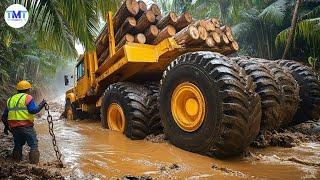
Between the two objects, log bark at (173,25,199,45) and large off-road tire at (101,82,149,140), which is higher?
log bark at (173,25,199,45)

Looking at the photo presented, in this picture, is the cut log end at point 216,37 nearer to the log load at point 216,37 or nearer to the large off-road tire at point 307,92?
the log load at point 216,37

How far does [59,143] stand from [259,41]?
546 inches

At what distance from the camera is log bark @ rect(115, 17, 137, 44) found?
6883 millimetres

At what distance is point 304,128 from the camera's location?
6625 mm

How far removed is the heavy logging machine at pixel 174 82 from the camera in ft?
14.5

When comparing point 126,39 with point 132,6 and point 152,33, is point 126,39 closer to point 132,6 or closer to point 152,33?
point 152,33

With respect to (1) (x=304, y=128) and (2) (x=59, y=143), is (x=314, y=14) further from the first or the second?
(2) (x=59, y=143)

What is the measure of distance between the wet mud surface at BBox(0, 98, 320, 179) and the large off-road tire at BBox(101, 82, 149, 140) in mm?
292

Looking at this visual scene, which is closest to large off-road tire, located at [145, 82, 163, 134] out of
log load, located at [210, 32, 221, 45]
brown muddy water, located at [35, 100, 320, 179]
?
brown muddy water, located at [35, 100, 320, 179]

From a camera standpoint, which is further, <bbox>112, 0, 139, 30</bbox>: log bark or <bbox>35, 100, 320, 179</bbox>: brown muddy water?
<bbox>112, 0, 139, 30</bbox>: log bark

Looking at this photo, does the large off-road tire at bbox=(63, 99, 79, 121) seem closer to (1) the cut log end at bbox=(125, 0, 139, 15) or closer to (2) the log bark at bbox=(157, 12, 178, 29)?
(1) the cut log end at bbox=(125, 0, 139, 15)

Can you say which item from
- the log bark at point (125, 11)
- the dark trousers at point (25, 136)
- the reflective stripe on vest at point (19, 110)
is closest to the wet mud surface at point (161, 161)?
the dark trousers at point (25, 136)

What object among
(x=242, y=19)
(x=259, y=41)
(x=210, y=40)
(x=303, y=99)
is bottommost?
(x=303, y=99)

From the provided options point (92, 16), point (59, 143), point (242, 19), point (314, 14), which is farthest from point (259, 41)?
→ point (59, 143)
